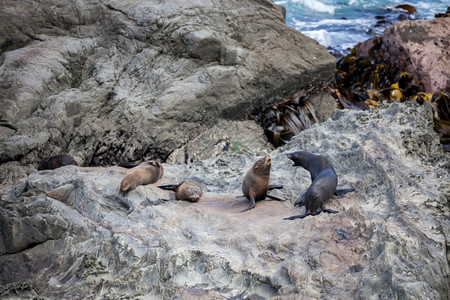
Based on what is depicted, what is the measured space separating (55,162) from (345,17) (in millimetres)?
11727

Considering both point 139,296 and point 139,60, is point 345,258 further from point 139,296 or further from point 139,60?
point 139,60

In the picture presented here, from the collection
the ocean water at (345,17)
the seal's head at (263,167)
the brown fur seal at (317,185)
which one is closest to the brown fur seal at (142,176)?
the seal's head at (263,167)

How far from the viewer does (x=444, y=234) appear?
336 cm

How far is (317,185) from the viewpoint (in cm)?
418

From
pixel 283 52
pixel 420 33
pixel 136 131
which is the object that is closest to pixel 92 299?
pixel 136 131

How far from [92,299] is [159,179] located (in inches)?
86.0

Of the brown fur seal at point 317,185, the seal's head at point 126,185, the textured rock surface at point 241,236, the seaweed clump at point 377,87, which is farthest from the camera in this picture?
the seaweed clump at point 377,87

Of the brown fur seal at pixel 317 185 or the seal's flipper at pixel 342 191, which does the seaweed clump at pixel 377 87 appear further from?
the seal's flipper at pixel 342 191

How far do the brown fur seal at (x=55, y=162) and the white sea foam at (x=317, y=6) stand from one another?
1191 centimetres

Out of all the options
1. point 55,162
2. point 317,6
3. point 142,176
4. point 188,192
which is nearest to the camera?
point 188,192

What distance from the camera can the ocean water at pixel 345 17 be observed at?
13.1 metres

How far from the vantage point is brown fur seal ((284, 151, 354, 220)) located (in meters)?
4.05

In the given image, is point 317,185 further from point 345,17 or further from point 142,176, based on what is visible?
point 345,17

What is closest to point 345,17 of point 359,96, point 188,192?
point 359,96
